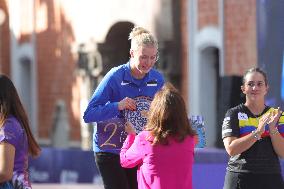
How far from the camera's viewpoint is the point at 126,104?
18.3ft

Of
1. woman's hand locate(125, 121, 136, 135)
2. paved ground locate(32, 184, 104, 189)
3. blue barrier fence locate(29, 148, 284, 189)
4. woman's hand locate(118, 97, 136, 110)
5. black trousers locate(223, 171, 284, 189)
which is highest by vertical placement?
woman's hand locate(118, 97, 136, 110)

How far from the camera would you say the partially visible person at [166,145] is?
16.6 feet

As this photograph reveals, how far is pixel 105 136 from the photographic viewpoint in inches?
226

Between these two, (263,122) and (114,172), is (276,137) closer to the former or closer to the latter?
(263,122)

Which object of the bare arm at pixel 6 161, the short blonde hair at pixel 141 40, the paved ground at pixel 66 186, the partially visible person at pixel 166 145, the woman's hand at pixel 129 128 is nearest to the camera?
the bare arm at pixel 6 161

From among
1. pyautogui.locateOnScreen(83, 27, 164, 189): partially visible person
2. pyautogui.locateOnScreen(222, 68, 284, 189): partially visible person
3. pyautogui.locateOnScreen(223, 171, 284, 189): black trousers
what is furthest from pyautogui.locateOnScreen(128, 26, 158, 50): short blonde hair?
pyautogui.locateOnScreen(223, 171, 284, 189): black trousers

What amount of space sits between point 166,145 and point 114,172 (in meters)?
0.74

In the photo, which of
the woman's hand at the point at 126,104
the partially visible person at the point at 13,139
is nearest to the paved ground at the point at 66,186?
the woman's hand at the point at 126,104

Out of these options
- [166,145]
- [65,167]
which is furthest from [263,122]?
[65,167]

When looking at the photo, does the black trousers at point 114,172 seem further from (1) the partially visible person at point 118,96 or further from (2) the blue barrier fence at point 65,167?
(2) the blue barrier fence at point 65,167

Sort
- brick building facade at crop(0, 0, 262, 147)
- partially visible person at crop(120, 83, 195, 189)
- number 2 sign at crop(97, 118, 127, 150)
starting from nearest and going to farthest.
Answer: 1. partially visible person at crop(120, 83, 195, 189)
2. number 2 sign at crop(97, 118, 127, 150)
3. brick building facade at crop(0, 0, 262, 147)

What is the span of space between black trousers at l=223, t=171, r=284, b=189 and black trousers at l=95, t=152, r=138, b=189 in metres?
0.66

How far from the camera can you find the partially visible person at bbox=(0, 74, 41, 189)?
15.9 ft

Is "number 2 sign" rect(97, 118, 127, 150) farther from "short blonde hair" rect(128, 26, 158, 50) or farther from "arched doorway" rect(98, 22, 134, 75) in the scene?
"arched doorway" rect(98, 22, 134, 75)
